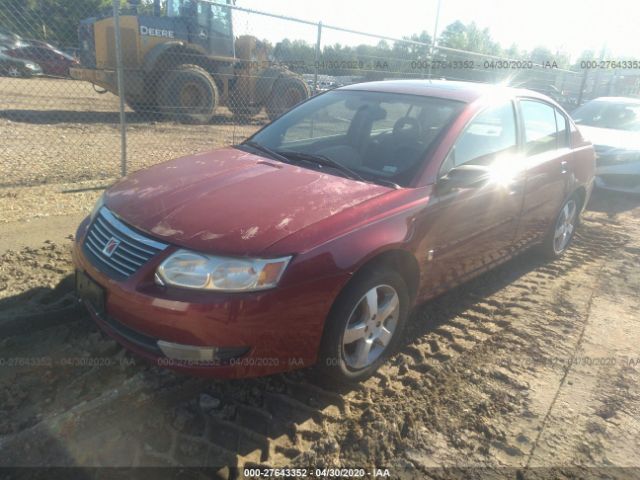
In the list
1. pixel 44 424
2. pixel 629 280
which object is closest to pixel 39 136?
pixel 44 424

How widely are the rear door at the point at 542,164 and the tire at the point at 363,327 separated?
163cm

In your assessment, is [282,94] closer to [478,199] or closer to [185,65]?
[185,65]

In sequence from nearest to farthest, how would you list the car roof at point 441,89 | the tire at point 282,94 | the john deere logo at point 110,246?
the john deere logo at point 110,246 → the car roof at point 441,89 → the tire at point 282,94

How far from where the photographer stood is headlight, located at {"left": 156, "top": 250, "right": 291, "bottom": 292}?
7.04 feet

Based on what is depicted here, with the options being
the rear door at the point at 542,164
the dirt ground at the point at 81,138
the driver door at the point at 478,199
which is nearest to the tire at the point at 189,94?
the dirt ground at the point at 81,138

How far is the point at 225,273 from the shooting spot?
2154 millimetres

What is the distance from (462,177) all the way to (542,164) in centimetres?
152

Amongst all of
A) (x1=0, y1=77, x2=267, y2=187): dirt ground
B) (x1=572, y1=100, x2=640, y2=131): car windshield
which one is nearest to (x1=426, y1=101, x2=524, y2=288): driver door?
(x1=0, y1=77, x2=267, y2=187): dirt ground

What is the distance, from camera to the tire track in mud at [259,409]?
2168 millimetres

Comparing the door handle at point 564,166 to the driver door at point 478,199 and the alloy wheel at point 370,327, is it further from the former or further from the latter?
the alloy wheel at point 370,327

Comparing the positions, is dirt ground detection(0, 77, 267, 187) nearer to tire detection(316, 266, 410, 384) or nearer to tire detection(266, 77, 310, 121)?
tire detection(266, 77, 310, 121)

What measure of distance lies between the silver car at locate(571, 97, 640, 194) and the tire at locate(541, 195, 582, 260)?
1.89 meters

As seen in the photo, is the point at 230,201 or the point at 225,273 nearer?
the point at 225,273

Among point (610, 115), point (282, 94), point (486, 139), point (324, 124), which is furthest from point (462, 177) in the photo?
point (282, 94)
